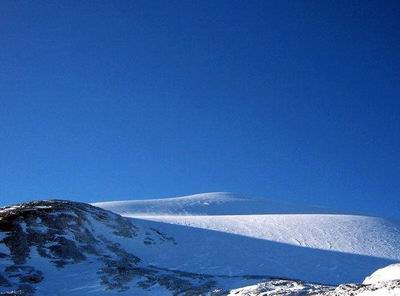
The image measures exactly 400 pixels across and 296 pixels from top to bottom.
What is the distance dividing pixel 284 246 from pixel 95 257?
16.1 m

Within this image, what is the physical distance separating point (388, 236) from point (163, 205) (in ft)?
115

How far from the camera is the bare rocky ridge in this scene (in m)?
19.9

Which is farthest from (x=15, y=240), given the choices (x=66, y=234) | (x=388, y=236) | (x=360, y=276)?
(x=388, y=236)

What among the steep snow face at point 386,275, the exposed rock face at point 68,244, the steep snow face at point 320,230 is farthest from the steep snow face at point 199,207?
the steep snow face at point 386,275

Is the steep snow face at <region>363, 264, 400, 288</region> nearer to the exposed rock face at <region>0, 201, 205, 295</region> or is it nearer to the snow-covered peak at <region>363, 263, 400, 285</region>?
the snow-covered peak at <region>363, 263, 400, 285</region>

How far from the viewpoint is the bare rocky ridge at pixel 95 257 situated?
19.9 m

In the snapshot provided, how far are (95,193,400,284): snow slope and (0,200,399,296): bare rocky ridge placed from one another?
9.40 ft

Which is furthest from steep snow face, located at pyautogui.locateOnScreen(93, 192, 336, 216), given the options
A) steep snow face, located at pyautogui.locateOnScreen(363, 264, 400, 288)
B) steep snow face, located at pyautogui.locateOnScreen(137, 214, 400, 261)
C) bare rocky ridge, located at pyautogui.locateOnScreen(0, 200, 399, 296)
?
steep snow face, located at pyautogui.locateOnScreen(363, 264, 400, 288)

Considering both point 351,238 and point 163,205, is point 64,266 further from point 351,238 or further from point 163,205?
point 163,205

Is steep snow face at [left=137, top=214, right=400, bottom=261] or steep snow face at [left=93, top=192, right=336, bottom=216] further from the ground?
steep snow face at [left=93, top=192, right=336, bottom=216]

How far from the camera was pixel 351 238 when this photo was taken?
139ft

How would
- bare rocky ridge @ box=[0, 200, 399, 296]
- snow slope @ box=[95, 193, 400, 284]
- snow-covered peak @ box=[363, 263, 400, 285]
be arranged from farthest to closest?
snow slope @ box=[95, 193, 400, 284] → bare rocky ridge @ box=[0, 200, 399, 296] → snow-covered peak @ box=[363, 263, 400, 285]

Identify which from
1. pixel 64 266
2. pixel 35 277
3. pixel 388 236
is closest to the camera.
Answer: pixel 35 277

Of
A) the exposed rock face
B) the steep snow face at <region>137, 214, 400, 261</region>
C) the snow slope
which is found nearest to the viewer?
the exposed rock face
